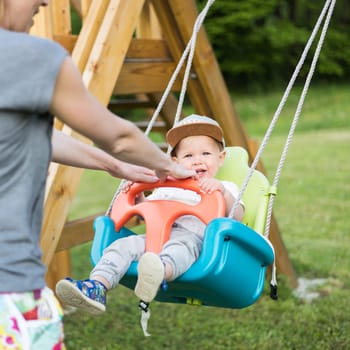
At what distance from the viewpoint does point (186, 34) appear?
4.50 meters

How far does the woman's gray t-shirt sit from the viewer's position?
1.62m

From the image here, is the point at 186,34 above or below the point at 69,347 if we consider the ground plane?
above

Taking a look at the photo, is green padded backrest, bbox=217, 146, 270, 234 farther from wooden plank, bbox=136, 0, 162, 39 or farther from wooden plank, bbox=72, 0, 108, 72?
wooden plank, bbox=136, 0, 162, 39

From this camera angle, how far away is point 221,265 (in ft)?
9.31

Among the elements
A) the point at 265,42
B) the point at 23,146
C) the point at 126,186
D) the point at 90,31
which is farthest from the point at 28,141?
the point at 265,42

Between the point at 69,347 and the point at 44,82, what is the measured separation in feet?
10.7

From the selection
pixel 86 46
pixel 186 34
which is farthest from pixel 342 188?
pixel 86 46

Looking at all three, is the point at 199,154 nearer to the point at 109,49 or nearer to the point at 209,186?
the point at 209,186

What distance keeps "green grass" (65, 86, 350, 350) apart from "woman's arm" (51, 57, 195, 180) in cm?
269

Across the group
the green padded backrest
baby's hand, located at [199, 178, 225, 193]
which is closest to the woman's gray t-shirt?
baby's hand, located at [199, 178, 225, 193]

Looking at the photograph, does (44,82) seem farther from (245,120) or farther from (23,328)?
(245,120)

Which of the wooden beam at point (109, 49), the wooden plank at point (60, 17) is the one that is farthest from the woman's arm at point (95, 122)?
the wooden plank at point (60, 17)

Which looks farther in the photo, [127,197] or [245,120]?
[245,120]

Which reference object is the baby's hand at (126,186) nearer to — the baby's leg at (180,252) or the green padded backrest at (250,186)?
the baby's leg at (180,252)
